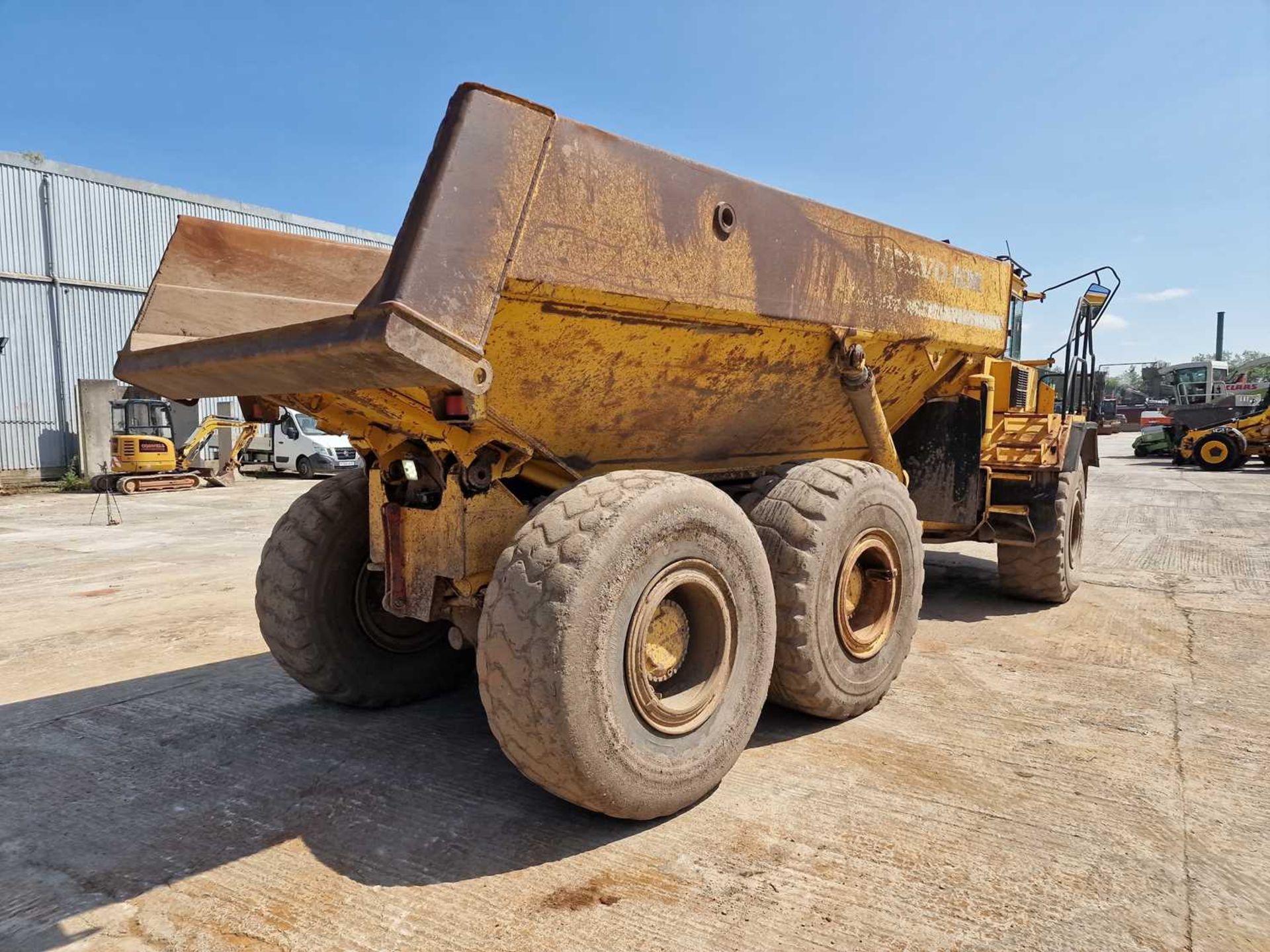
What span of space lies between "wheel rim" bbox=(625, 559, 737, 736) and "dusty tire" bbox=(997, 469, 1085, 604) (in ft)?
12.9

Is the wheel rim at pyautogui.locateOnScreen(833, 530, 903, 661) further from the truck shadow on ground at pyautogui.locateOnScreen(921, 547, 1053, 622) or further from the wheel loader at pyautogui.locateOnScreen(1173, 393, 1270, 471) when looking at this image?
the wheel loader at pyautogui.locateOnScreen(1173, 393, 1270, 471)

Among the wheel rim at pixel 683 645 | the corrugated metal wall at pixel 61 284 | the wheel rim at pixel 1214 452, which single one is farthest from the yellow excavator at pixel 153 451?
the wheel rim at pixel 1214 452

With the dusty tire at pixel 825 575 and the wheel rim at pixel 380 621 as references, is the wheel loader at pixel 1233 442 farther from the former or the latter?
the wheel rim at pixel 380 621

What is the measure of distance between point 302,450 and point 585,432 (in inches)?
760

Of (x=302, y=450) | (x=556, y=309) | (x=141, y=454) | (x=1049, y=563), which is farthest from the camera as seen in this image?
(x=302, y=450)

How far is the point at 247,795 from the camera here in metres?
3.29

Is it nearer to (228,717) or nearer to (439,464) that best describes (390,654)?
(228,717)

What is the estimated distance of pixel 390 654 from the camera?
4254 millimetres

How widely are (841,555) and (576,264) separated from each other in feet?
6.25

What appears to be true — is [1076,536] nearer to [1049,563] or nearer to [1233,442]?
[1049,563]

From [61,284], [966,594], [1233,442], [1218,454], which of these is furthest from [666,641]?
[1233,442]

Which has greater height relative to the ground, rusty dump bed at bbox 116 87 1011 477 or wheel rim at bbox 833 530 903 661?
rusty dump bed at bbox 116 87 1011 477

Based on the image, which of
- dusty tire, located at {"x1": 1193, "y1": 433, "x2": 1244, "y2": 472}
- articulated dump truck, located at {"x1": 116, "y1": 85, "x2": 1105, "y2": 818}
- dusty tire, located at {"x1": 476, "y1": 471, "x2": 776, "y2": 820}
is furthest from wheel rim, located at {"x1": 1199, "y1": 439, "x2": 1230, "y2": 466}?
dusty tire, located at {"x1": 476, "y1": 471, "x2": 776, "y2": 820}

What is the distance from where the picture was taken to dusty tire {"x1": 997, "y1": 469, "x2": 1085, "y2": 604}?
618 cm
